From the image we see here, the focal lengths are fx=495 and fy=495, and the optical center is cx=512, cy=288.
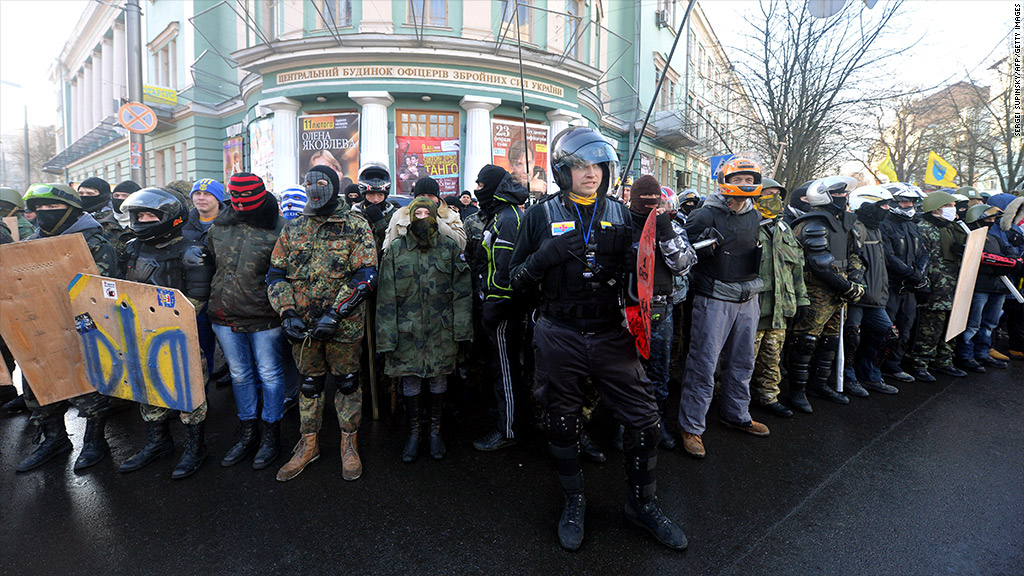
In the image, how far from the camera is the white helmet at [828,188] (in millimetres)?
4473

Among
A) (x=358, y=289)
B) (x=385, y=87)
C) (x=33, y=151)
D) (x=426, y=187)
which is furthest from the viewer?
(x=33, y=151)

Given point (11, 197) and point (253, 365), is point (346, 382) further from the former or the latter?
point (11, 197)

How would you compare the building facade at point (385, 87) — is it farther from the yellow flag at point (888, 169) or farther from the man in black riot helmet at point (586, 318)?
the man in black riot helmet at point (586, 318)

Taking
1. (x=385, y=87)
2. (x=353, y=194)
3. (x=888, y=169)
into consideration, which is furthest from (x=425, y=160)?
(x=888, y=169)

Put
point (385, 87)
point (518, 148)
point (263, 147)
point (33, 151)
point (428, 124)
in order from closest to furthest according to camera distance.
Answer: point (385, 87) < point (428, 124) < point (263, 147) < point (518, 148) < point (33, 151)

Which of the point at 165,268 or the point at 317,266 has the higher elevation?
the point at 317,266

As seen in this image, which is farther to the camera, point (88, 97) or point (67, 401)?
point (88, 97)

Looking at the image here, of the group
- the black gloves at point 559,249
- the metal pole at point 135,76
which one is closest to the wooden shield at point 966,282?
the black gloves at point 559,249

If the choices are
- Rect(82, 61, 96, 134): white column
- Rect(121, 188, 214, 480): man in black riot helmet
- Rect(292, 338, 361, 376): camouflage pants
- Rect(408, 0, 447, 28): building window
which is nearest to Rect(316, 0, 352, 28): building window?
Rect(408, 0, 447, 28): building window

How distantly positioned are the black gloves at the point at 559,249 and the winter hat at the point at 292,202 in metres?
2.96

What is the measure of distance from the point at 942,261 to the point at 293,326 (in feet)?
21.8

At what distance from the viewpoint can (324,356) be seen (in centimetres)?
337

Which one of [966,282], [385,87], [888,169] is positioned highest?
[385,87]

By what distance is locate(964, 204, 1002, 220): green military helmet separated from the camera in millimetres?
5719
